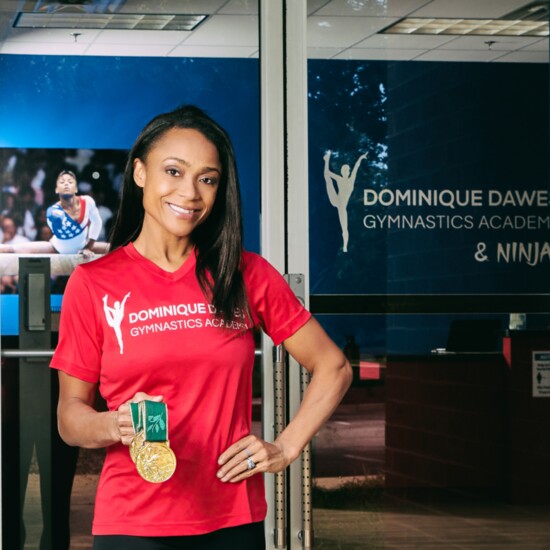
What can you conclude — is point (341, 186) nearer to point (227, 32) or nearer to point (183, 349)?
point (227, 32)

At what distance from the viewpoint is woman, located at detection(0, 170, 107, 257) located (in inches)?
146

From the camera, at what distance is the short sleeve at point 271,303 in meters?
2.42

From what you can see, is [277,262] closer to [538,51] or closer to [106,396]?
[538,51]

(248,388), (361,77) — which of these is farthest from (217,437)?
(361,77)

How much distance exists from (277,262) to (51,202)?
0.82 m

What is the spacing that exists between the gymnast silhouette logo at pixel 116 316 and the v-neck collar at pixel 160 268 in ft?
0.36

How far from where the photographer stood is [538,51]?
4.00 m

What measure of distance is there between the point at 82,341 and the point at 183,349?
0.76 ft

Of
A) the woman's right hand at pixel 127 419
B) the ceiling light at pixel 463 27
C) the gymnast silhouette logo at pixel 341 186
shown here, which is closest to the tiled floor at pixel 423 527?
the gymnast silhouette logo at pixel 341 186

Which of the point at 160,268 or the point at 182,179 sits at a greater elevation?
the point at 182,179

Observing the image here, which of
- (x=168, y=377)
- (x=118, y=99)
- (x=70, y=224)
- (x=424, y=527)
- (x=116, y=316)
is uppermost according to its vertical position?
(x=118, y=99)

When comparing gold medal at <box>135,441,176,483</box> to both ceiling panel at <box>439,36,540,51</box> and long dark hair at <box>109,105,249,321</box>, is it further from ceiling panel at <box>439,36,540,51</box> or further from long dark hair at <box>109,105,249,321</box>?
ceiling panel at <box>439,36,540,51</box>

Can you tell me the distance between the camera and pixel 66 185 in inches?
147

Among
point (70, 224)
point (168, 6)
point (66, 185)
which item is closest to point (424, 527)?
point (70, 224)
